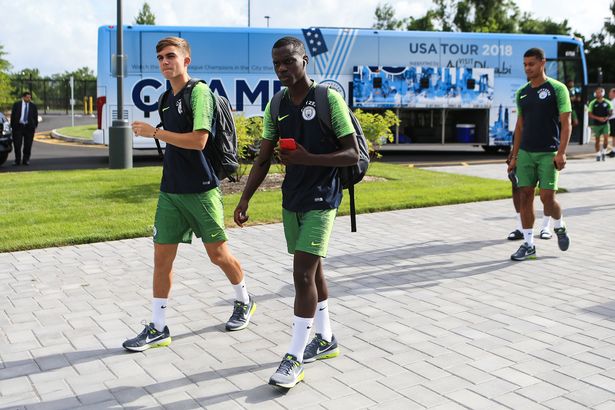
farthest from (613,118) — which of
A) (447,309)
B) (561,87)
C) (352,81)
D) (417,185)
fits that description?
(447,309)

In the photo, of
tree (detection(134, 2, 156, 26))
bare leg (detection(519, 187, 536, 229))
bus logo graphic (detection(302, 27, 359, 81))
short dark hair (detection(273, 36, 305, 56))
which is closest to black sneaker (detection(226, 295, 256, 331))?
short dark hair (detection(273, 36, 305, 56))

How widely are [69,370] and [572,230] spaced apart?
21.9ft

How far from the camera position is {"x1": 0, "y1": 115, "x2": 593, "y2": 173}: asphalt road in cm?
1692

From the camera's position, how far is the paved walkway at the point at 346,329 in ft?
12.3

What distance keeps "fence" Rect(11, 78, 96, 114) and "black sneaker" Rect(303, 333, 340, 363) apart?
147 ft

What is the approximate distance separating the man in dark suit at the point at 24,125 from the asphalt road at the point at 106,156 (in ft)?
1.17

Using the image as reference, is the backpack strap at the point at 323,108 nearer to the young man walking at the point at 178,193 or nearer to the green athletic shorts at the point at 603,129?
the young man walking at the point at 178,193

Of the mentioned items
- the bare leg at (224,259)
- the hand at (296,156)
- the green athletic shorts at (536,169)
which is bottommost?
the bare leg at (224,259)

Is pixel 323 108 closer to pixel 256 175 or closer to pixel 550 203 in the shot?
pixel 256 175

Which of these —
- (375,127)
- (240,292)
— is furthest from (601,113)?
(240,292)

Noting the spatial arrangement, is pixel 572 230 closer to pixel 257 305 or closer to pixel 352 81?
pixel 257 305

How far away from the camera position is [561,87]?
22.7 ft

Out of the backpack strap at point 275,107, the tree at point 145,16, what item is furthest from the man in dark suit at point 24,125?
the tree at point 145,16

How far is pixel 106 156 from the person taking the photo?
19.9 m
